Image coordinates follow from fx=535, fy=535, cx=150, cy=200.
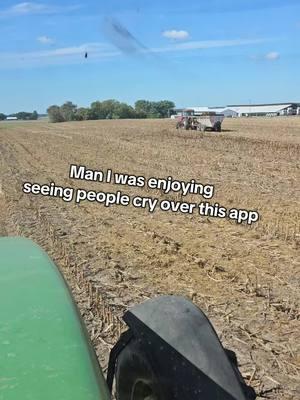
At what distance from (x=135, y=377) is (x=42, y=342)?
0.93 meters

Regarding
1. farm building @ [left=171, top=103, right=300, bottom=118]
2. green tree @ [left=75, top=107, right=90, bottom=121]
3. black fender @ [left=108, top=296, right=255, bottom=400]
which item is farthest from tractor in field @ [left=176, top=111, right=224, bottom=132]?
farm building @ [left=171, top=103, right=300, bottom=118]

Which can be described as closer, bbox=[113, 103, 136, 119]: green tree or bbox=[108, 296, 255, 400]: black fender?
bbox=[108, 296, 255, 400]: black fender

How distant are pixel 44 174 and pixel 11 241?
11393 mm

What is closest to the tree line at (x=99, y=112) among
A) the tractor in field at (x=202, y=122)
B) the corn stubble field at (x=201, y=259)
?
the tractor in field at (x=202, y=122)

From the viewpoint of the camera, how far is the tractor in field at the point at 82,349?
1.42m

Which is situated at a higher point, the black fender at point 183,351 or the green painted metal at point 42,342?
the green painted metal at point 42,342

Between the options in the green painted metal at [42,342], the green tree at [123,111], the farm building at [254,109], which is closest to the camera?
the green painted metal at [42,342]

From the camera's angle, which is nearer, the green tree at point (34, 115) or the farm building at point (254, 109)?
the green tree at point (34, 115)

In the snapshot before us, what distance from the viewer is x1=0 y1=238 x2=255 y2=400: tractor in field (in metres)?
1.42

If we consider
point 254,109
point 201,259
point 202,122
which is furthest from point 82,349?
point 254,109

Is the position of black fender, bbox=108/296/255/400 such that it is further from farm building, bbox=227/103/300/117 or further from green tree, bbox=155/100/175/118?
farm building, bbox=227/103/300/117

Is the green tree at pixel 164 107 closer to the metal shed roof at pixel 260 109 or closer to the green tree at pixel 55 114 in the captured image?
the metal shed roof at pixel 260 109

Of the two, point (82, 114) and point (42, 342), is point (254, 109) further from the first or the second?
point (42, 342)

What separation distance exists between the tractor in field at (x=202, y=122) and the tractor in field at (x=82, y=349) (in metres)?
30.7
